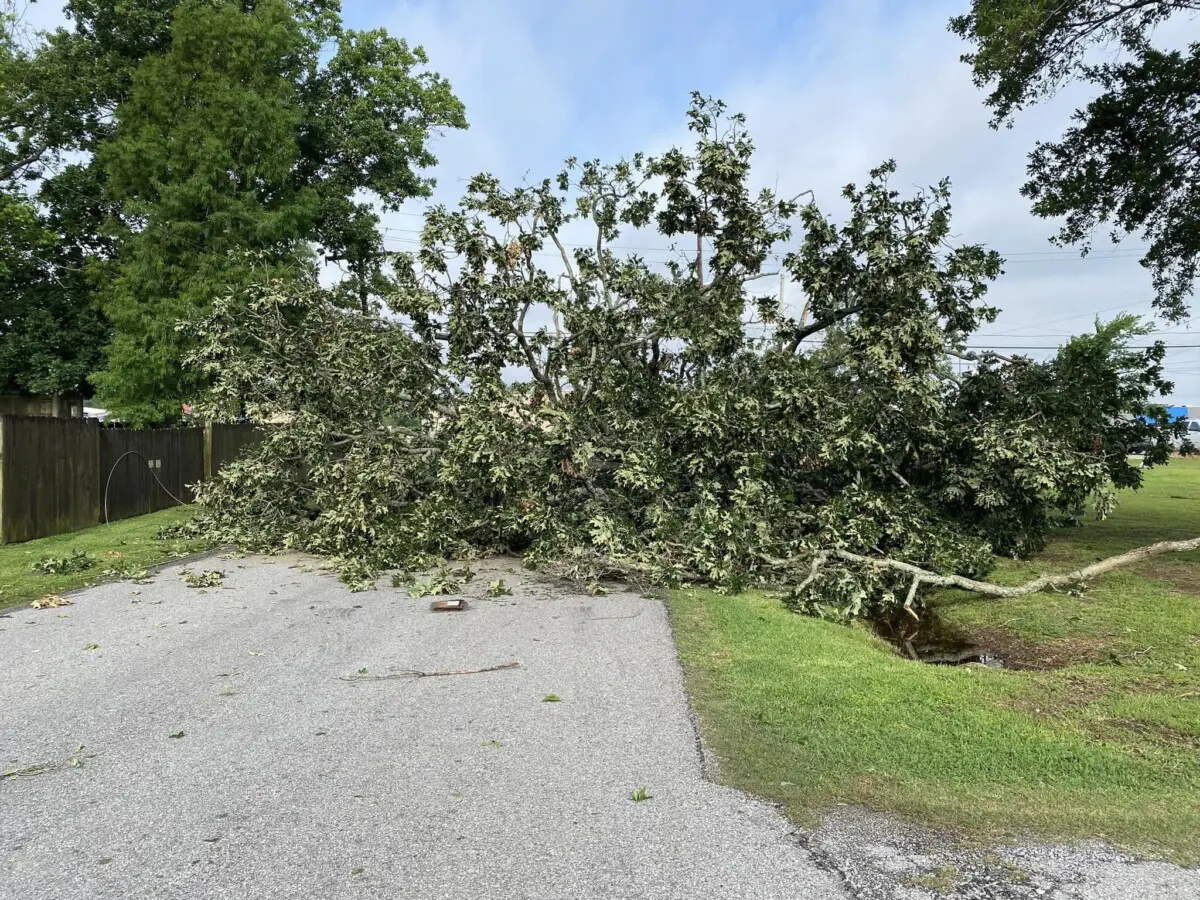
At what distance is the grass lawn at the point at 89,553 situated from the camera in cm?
832

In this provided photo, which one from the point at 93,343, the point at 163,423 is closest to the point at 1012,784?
the point at 163,423

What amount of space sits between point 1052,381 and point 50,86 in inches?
900

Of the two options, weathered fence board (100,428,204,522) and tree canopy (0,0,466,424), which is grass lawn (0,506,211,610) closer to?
weathered fence board (100,428,204,522)

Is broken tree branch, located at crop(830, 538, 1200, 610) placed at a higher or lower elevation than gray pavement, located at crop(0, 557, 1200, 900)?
higher

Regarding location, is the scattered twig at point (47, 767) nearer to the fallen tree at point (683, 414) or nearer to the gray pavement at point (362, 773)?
the gray pavement at point (362, 773)

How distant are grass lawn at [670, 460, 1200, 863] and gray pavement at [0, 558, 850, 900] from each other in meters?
0.41

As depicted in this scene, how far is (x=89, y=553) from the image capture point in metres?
10.5

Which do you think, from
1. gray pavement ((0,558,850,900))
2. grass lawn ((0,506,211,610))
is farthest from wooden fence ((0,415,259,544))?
gray pavement ((0,558,850,900))

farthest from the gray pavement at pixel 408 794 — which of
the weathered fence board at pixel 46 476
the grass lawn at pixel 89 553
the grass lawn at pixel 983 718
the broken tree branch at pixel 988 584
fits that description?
the weathered fence board at pixel 46 476

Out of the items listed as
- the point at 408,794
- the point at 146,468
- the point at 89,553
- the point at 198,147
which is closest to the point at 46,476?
the point at 89,553

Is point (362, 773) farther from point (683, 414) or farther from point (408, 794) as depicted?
point (683, 414)

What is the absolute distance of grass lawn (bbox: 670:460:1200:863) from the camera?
3408 mm

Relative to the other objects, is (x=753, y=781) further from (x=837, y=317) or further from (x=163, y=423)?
(x=163, y=423)

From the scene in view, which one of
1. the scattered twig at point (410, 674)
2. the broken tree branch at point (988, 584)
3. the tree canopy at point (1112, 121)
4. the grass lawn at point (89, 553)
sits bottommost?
the grass lawn at point (89, 553)
